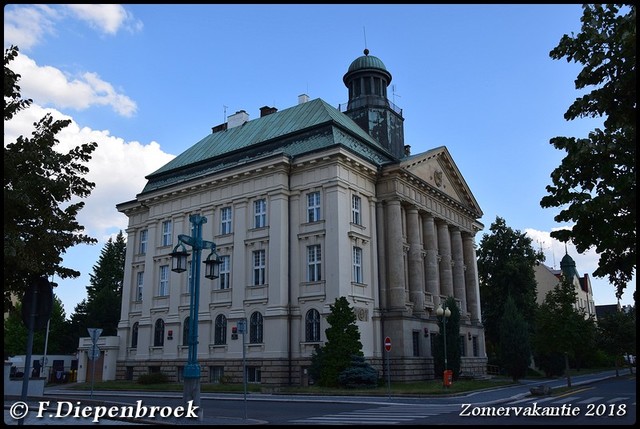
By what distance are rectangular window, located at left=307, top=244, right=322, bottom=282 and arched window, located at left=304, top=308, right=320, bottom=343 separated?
200 cm

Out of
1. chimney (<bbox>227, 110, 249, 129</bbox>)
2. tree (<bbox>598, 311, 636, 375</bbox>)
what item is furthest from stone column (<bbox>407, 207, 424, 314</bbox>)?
tree (<bbox>598, 311, 636, 375</bbox>)

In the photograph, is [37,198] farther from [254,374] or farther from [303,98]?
[303,98]

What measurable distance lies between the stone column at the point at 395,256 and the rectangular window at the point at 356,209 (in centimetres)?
237

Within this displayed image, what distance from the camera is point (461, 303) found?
45.8m

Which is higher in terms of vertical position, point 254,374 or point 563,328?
point 563,328

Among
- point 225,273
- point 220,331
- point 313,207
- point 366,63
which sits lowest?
point 220,331

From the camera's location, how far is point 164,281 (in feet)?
143

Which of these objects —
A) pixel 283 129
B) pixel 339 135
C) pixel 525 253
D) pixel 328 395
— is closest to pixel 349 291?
pixel 328 395

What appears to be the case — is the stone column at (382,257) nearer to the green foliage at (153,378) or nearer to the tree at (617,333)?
the green foliage at (153,378)

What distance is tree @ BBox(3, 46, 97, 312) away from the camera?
13.2 m

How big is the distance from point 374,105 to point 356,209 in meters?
13.1

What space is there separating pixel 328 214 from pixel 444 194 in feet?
45.2

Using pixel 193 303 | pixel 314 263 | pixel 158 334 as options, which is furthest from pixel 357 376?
pixel 158 334

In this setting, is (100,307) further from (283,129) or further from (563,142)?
(563,142)
